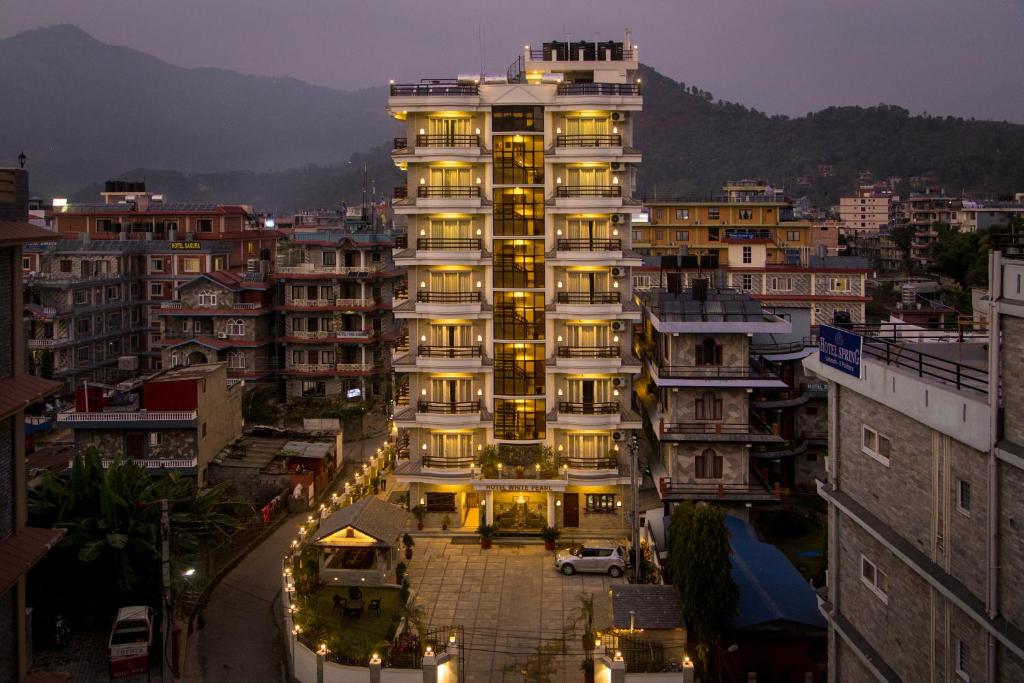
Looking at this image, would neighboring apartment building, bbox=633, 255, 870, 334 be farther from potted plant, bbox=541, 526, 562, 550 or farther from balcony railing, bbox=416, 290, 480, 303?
potted plant, bbox=541, 526, 562, 550

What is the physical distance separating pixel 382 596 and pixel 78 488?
9.93 metres

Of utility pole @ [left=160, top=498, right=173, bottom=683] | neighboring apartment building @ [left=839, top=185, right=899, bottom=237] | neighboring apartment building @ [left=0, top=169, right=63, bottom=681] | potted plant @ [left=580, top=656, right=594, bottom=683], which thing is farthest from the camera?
neighboring apartment building @ [left=839, top=185, right=899, bottom=237]

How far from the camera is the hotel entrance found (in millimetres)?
37594

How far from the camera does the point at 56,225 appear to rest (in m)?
72.4

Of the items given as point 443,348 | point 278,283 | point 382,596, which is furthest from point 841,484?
point 278,283

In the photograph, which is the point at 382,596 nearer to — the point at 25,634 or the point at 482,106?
the point at 25,634

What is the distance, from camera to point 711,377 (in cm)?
3666

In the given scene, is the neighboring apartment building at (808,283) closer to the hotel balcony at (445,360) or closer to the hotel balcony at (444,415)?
the hotel balcony at (445,360)

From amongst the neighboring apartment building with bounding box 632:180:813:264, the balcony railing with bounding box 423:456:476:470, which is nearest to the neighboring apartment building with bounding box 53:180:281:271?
the neighboring apartment building with bounding box 632:180:813:264

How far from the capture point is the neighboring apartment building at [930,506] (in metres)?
14.8

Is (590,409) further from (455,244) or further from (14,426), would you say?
(14,426)

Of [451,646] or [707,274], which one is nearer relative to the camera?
[451,646]

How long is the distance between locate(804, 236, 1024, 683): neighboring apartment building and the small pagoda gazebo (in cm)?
1483

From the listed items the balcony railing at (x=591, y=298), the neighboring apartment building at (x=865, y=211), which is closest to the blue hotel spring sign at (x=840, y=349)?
the balcony railing at (x=591, y=298)
